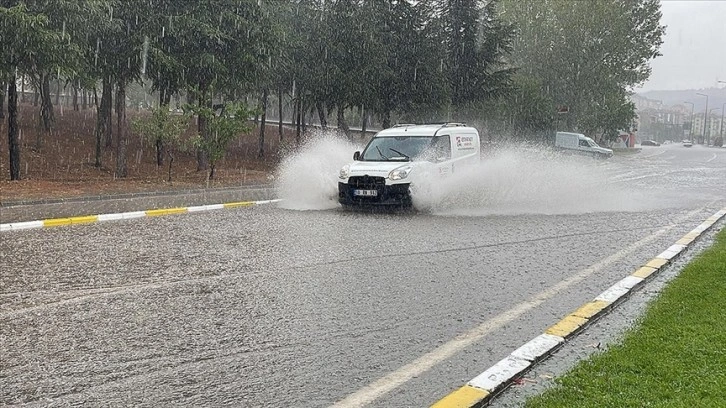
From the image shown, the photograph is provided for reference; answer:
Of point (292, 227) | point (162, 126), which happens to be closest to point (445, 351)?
point (292, 227)

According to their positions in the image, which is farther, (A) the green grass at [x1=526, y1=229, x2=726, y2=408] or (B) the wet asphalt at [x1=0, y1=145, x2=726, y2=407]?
(B) the wet asphalt at [x1=0, y1=145, x2=726, y2=407]

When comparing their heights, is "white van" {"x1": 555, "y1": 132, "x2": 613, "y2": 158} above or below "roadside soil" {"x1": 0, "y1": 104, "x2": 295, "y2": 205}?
above

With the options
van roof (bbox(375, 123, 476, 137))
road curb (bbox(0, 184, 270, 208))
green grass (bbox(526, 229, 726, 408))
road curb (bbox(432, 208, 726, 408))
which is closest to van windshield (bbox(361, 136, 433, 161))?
→ van roof (bbox(375, 123, 476, 137))

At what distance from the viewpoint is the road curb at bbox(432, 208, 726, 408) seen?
3.96m

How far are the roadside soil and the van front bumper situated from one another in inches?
272

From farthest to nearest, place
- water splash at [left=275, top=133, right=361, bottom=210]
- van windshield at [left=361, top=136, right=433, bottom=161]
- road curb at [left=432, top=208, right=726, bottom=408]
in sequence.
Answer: water splash at [left=275, top=133, right=361, bottom=210] < van windshield at [left=361, top=136, right=433, bottom=161] < road curb at [left=432, top=208, right=726, bottom=408]

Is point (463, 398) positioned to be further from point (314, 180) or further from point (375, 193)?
point (314, 180)

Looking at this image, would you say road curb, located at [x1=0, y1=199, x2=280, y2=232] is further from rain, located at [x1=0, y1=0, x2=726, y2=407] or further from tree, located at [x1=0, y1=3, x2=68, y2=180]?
tree, located at [x1=0, y1=3, x2=68, y2=180]

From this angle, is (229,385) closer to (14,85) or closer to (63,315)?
(63,315)

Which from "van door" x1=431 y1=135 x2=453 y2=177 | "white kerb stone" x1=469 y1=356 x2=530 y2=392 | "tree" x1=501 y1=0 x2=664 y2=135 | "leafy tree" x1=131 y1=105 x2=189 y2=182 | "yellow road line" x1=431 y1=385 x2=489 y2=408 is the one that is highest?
"tree" x1=501 y1=0 x2=664 y2=135

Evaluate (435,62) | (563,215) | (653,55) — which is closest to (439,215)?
(563,215)

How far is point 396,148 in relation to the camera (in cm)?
1486

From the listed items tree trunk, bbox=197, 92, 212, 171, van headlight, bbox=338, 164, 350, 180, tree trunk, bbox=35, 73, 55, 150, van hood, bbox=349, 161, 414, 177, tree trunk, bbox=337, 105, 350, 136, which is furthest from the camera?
tree trunk, bbox=337, 105, 350, 136

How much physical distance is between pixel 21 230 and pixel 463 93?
95.8 feet
